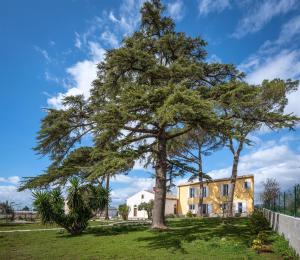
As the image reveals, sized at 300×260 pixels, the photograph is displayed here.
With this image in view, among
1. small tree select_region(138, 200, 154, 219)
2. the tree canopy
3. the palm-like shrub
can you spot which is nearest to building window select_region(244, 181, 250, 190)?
small tree select_region(138, 200, 154, 219)

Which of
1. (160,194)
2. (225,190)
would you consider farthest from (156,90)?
(225,190)

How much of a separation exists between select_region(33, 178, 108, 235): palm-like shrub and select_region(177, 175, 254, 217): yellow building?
786 inches

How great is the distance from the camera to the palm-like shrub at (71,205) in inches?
779

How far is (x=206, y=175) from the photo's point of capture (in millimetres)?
20156

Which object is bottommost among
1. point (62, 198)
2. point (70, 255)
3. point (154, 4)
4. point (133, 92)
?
point (70, 255)

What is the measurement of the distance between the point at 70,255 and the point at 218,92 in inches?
471

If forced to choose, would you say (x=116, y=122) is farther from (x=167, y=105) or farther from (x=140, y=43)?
(x=140, y=43)

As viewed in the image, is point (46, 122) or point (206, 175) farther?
point (46, 122)

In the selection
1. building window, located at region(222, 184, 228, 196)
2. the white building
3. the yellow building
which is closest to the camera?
the yellow building

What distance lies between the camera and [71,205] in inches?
800

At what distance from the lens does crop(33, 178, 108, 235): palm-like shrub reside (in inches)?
779

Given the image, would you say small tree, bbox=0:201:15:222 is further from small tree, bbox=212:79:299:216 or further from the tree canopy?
small tree, bbox=212:79:299:216

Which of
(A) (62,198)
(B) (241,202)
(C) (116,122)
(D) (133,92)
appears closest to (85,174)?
(A) (62,198)

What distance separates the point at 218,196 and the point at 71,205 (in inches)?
1249
